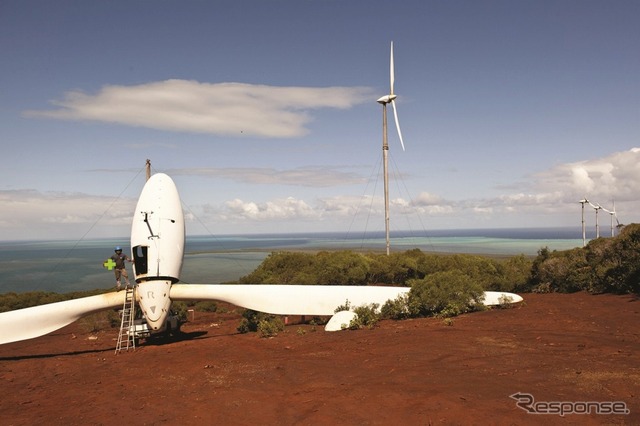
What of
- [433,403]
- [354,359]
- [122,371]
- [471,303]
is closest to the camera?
[433,403]

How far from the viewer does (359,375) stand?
8.52 meters

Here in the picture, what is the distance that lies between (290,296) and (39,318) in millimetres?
7730

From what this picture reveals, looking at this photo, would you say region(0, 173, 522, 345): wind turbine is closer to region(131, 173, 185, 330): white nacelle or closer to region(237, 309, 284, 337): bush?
region(131, 173, 185, 330): white nacelle

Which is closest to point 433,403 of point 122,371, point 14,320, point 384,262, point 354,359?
point 354,359

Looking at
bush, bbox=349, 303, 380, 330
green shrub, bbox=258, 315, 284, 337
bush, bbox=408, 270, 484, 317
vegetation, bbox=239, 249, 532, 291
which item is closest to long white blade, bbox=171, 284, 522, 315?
bush, bbox=349, 303, 380, 330

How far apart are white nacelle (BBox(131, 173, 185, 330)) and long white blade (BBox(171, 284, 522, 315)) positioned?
21.4 inches

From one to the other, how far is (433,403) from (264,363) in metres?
4.80

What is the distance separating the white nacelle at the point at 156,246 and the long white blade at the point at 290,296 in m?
0.54

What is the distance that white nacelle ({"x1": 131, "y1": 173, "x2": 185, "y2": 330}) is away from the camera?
44.8 ft

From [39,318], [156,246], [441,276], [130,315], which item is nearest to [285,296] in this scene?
[156,246]

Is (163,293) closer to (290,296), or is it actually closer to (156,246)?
(156,246)

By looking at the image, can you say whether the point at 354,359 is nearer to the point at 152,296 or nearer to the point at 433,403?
the point at 433,403

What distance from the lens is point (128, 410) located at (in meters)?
7.46

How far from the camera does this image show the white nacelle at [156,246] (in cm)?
1364
